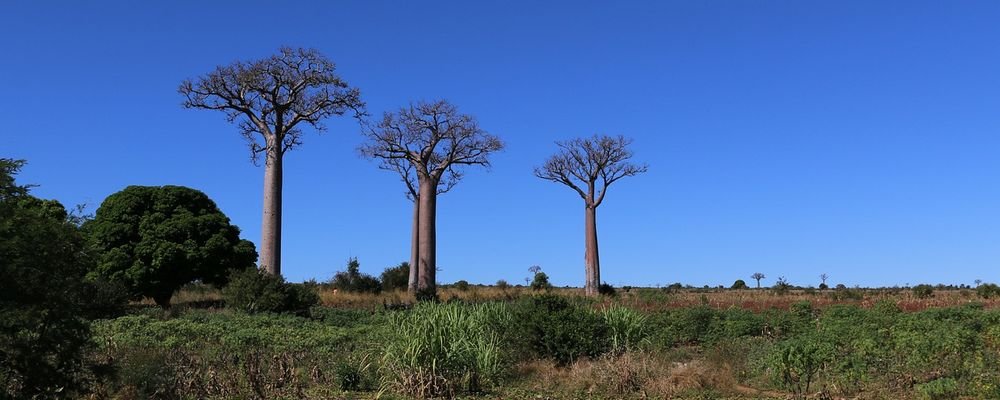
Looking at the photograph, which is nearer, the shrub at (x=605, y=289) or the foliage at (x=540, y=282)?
the shrub at (x=605, y=289)

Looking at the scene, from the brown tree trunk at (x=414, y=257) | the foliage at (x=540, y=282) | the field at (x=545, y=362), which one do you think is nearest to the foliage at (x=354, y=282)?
the brown tree trunk at (x=414, y=257)

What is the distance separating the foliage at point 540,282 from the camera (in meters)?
45.5

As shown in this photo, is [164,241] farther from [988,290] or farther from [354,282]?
[988,290]

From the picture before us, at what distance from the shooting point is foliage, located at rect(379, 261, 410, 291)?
43469 millimetres

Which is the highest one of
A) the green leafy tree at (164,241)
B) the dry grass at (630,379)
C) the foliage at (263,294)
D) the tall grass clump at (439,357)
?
the green leafy tree at (164,241)

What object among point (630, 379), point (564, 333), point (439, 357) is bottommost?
point (630, 379)

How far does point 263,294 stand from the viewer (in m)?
21.1

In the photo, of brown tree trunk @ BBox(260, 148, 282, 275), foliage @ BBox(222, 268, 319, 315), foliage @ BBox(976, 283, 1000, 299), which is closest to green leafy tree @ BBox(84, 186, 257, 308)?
brown tree trunk @ BBox(260, 148, 282, 275)

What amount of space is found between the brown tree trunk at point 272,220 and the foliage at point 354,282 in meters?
11.5

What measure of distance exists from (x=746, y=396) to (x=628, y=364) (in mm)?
1394

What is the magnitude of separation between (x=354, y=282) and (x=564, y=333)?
28045 mm

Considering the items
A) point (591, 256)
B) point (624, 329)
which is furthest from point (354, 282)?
point (624, 329)

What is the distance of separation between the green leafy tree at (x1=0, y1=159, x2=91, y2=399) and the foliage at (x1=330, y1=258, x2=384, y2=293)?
29.4 meters

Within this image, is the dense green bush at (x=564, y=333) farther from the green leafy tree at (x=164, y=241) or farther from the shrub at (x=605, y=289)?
the shrub at (x=605, y=289)
